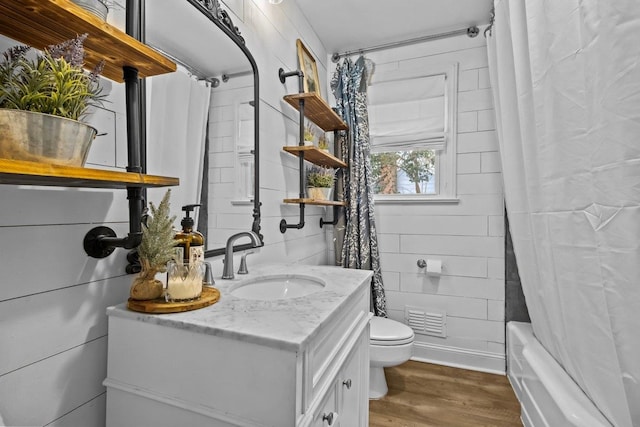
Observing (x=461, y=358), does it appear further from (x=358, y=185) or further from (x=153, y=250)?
(x=153, y=250)

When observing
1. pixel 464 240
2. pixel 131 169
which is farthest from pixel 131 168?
pixel 464 240

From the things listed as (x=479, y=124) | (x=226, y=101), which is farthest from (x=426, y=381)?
(x=226, y=101)

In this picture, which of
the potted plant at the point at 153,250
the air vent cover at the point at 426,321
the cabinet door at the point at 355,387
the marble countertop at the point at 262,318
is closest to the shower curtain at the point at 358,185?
the air vent cover at the point at 426,321

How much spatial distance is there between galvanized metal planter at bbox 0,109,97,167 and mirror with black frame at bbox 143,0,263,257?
0.55 meters

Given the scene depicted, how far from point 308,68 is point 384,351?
1.87 m

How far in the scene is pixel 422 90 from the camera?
2410 mm

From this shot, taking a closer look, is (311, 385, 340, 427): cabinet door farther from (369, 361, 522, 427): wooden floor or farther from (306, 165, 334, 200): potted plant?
(306, 165, 334, 200): potted plant

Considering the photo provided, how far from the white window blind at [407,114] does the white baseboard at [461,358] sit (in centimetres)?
150

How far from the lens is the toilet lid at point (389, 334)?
1.85m

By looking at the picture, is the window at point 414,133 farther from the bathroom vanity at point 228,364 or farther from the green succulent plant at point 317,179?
the bathroom vanity at point 228,364

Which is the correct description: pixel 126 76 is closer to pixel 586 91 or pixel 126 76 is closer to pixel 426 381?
pixel 586 91

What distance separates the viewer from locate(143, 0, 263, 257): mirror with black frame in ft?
3.56

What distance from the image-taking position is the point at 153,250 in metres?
0.83

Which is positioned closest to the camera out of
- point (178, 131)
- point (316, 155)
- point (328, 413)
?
point (328, 413)
